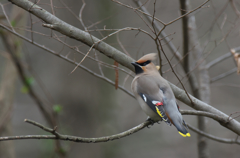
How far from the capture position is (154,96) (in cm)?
348

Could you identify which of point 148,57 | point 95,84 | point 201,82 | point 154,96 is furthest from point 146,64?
point 95,84

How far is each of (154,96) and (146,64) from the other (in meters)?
0.51

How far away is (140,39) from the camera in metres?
8.42

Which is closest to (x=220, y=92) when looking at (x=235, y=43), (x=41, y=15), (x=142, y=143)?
(x=235, y=43)

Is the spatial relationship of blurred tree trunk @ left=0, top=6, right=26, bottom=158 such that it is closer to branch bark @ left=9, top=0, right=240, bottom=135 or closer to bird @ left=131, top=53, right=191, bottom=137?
branch bark @ left=9, top=0, right=240, bottom=135

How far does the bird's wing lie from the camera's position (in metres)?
3.26

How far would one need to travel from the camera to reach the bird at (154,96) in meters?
3.19

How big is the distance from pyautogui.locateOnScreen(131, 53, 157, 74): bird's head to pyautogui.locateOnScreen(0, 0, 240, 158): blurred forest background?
20cm

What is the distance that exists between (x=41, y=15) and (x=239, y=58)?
217cm

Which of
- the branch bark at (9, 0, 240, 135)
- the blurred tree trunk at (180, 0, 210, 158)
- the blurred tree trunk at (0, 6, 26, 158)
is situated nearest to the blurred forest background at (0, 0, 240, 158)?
the blurred tree trunk at (0, 6, 26, 158)

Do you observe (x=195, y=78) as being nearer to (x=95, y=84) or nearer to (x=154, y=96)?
(x=154, y=96)

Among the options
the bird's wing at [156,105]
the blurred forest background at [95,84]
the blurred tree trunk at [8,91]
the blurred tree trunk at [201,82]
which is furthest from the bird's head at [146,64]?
the blurred tree trunk at [8,91]

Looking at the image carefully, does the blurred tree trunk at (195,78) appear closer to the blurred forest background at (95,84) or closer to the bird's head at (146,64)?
the blurred forest background at (95,84)

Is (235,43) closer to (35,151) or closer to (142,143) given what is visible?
(142,143)
